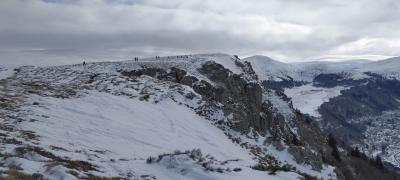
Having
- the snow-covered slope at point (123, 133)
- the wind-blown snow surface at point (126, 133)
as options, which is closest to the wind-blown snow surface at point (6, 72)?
the snow-covered slope at point (123, 133)

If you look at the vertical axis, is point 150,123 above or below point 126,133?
below

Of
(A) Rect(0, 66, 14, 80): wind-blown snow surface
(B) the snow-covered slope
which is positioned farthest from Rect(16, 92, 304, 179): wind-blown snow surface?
(A) Rect(0, 66, 14, 80): wind-blown snow surface

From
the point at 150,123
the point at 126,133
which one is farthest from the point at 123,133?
the point at 150,123

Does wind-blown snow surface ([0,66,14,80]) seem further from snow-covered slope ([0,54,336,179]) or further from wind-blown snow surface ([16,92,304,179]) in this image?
wind-blown snow surface ([16,92,304,179])

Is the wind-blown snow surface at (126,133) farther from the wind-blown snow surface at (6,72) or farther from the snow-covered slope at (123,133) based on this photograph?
the wind-blown snow surface at (6,72)

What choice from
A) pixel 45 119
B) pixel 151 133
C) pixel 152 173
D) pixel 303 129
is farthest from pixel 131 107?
pixel 303 129

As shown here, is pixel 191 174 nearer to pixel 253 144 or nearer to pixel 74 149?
pixel 74 149

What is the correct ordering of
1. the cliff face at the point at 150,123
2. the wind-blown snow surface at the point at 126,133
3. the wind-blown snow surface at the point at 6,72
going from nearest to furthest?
the wind-blown snow surface at the point at 126,133, the cliff face at the point at 150,123, the wind-blown snow surface at the point at 6,72

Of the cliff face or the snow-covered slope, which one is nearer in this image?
the snow-covered slope

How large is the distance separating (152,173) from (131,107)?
30.3 m

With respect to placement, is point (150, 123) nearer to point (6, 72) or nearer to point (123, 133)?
point (123, 133)

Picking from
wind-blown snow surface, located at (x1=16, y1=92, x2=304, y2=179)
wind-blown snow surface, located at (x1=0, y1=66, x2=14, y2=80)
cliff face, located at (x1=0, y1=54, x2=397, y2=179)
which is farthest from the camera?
wind-blown snow surface, located at (x1=0, y1=66, x2=14, y2=80)

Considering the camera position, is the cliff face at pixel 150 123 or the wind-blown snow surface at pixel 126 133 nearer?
the wind-blown snow surface at pixel 126 133

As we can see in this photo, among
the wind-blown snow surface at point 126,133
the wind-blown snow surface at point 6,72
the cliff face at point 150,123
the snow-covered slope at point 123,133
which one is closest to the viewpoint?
the snow-covered slope at point 123,133
